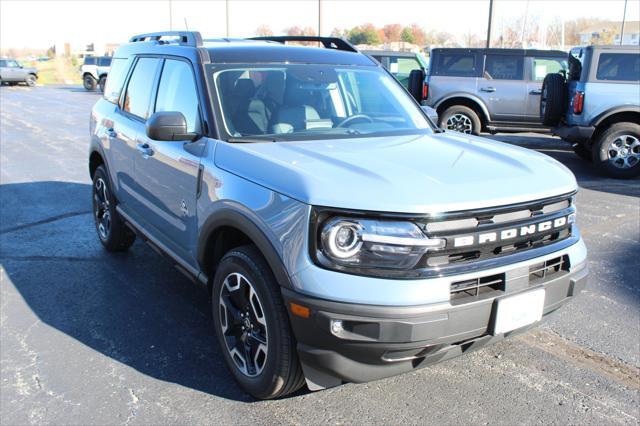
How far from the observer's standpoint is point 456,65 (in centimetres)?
1205

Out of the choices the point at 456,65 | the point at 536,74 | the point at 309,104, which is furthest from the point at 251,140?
the point at 536,74

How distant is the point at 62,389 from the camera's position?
3.20 meters

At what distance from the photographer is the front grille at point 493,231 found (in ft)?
8.32

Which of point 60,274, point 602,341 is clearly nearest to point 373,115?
point 602,341

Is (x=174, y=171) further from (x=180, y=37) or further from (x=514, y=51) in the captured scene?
(x=514, y=51)

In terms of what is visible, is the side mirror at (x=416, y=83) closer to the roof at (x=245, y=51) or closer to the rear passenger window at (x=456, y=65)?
the rear passenger window at (x=456, y=65)

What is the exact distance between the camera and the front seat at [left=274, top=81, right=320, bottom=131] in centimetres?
360

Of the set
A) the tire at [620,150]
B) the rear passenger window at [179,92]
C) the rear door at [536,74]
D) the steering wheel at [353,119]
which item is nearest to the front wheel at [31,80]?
the rear door at [536,74]

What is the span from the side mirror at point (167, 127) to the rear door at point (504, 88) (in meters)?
9.49

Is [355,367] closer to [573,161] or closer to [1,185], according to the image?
[1,185]

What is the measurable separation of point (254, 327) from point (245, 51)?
185cm

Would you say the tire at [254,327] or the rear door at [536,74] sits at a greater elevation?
the rear door at [536,74]

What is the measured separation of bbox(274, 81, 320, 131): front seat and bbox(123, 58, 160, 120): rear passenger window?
1.22 m

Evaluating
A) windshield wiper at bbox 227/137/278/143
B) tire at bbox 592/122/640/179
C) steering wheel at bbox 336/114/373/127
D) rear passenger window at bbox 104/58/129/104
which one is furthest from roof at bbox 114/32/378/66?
tire at bbox 592/122/640/179
